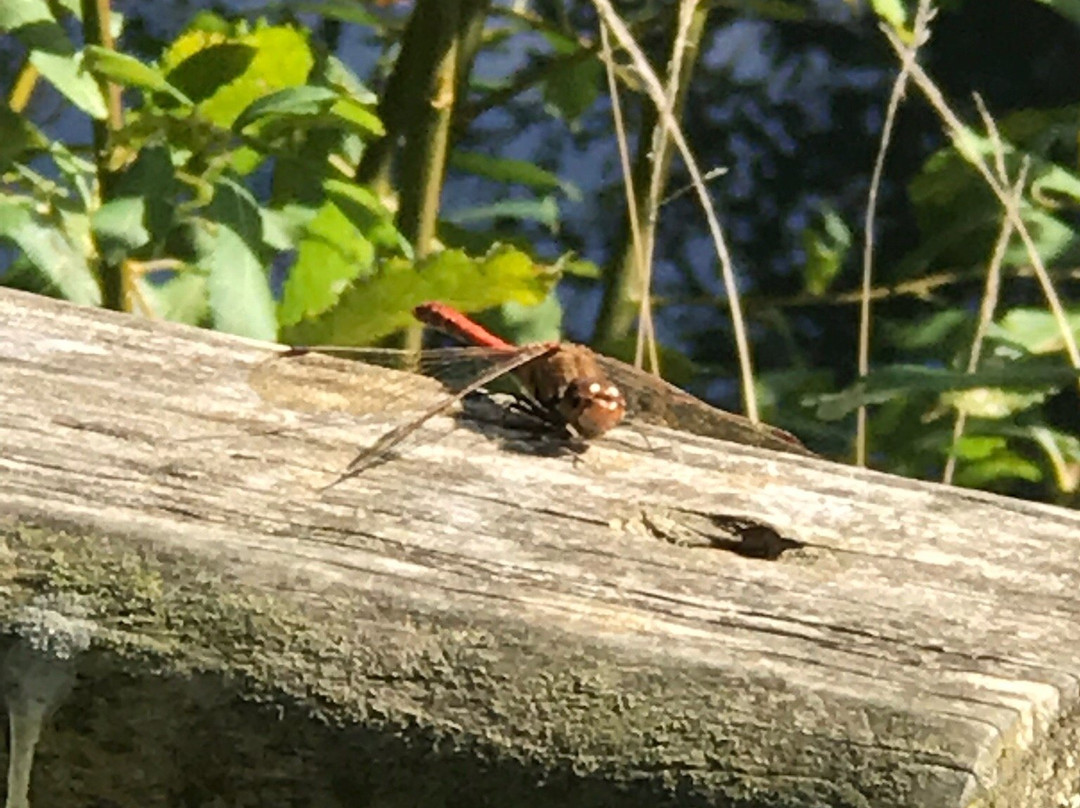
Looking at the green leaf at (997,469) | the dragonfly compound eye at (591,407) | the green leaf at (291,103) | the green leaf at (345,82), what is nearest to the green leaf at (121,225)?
the green leaf at (291,103)

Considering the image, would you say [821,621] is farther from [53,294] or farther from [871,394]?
[53,294]

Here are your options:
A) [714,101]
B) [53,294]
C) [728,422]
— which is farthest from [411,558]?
[714,101]

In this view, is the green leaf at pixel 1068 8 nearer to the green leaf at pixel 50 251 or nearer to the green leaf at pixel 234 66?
Result: the green leaf at pixel 234 66

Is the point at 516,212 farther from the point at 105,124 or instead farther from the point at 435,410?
the point at 435,410

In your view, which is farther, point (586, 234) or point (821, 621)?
point (586, 234)

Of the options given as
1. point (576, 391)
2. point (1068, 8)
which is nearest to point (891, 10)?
point (1068, 8)

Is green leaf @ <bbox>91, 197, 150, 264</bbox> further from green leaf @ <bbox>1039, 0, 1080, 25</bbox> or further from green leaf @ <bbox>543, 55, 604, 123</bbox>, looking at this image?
green leaf @ <bbox>1039, 0, 1080, 25</bbox>

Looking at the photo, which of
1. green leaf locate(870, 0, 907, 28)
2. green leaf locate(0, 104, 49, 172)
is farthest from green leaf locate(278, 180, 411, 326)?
green leaf locate(870, 0, 907, 28)

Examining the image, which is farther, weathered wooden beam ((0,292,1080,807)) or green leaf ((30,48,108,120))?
green leaf ((30,48,108,120))
